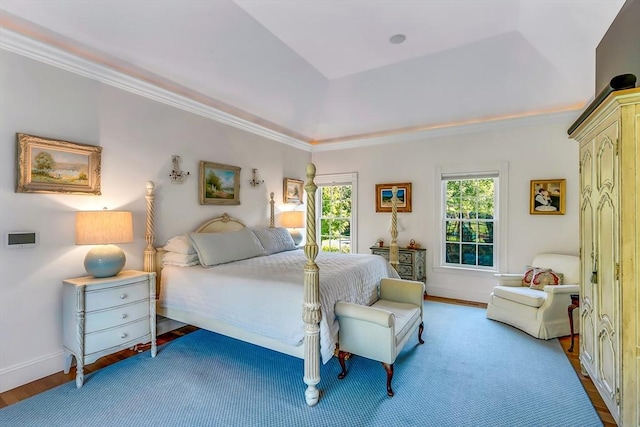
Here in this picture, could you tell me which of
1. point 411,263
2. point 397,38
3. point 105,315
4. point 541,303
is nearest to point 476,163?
point 411,263

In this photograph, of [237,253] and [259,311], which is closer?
[259,311]

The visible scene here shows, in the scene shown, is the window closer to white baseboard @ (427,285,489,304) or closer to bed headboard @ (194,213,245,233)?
white baseboard @ (427,285,489,304)

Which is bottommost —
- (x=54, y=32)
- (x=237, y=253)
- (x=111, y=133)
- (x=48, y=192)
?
(x=237, y=253)

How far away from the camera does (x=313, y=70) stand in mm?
3898

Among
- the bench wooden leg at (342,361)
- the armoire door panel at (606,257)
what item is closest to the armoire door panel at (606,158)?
the armoire door panel at (606,257)

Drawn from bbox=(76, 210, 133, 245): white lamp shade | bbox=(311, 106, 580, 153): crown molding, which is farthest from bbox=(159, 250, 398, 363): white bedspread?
bbox=(311, 106, 580, 153): crown molding

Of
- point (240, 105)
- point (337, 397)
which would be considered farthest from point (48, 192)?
point (337, 397)

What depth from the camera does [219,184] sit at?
4207mm

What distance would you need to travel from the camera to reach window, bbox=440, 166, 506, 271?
4621mm

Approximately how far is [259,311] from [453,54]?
3.45 m

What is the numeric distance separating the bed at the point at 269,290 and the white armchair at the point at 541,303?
1404 mm

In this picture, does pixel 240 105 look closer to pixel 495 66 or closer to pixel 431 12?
pixel 431 12

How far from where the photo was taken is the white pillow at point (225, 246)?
323 centimetres

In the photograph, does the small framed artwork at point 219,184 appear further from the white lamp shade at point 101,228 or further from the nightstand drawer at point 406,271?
the nightstand drawer at point 406,271
